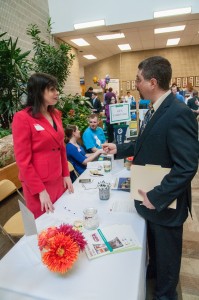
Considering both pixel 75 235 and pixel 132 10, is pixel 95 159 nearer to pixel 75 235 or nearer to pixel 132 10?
pixel 75 235

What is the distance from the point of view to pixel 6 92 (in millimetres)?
3805

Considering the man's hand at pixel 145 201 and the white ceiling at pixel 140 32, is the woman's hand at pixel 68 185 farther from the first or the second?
the white ceiling at pixel 140 32

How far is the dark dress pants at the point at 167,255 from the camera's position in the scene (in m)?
1.28

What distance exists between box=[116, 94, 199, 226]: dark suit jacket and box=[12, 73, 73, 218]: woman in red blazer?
0.66m

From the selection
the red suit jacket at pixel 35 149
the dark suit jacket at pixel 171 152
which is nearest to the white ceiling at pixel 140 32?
the red suit jacket at pixel 35 149

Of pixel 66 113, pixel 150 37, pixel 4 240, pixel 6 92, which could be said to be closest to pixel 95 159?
pixel 4 240

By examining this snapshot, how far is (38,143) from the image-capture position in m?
1.50

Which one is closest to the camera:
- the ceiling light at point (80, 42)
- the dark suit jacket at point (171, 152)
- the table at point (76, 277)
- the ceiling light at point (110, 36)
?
the table at point (76, 277)

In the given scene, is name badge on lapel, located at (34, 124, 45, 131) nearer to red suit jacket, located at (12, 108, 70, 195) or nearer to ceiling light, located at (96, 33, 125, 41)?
red suit jacket, located at (12, 108, 70, 195)

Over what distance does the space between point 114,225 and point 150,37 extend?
8.10 m

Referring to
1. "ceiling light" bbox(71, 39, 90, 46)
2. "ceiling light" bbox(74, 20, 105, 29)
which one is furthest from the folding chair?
"ceiling light" bbox(71, 39, 90, 46)

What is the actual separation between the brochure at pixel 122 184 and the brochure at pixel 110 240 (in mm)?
507

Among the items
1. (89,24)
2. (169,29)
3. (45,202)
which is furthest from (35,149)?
(169,29)

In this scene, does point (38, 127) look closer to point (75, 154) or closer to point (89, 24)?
point (75, 154)
